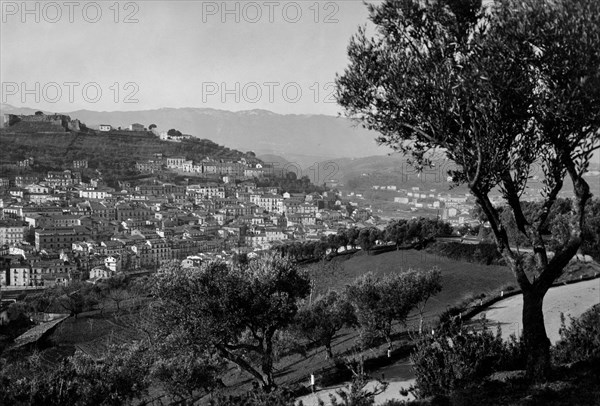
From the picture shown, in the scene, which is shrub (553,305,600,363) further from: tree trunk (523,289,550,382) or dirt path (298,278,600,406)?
dirt path (298,278,600,406)

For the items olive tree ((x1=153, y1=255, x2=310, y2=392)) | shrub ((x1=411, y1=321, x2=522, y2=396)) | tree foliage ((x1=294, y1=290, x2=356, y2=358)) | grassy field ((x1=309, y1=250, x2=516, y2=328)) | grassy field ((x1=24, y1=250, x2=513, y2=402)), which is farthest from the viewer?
grassy field ((x1=309, y1=250, x2=516, y2=328))

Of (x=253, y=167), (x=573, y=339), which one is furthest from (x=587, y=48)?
(x=253, y=167)

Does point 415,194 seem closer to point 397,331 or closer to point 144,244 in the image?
point 144,244

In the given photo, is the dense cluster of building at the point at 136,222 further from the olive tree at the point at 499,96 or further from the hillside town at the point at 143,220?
the olive tree at the point at 499,96

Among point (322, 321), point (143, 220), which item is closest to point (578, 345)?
point (322, 321)

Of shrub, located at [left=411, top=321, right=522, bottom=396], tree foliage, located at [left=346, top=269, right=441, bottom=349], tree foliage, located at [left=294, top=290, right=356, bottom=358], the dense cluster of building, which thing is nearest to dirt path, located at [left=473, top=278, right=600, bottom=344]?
tree foliage, located at [left=346, top=269, right=441, bottom=349]
